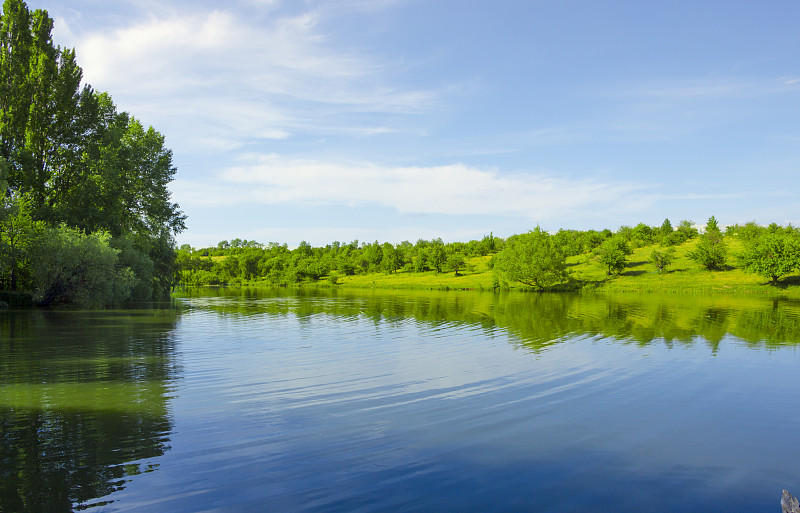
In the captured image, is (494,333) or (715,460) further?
(494,333)

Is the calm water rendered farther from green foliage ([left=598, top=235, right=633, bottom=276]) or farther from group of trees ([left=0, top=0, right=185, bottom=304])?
green foliage ([left=598, top=235, right=633, bottom=276])

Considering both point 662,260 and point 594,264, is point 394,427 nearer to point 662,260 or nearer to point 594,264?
point 662,260

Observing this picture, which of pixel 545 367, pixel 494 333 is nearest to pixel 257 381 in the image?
pixel 545 367

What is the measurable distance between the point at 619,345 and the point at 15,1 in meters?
55.0

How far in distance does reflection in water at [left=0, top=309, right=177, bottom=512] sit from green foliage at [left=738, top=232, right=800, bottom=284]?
8137 centimetres

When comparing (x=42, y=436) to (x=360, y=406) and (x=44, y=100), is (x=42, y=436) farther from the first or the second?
(x=44, y=100)

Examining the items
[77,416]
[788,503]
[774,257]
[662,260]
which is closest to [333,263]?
[662,260]

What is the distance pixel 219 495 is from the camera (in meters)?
7.18

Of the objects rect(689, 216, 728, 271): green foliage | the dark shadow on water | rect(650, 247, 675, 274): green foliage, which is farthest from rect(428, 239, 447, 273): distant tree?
the dark shadow on water

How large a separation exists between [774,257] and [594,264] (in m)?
33.7

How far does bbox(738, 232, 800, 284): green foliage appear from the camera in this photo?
2729 inches

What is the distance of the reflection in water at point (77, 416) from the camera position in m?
7.36

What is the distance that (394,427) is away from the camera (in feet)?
34.8

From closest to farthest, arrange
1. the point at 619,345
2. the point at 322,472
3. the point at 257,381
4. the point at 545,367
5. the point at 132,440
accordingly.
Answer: the point at 322,472
the point at 132,440
the point at 257,381
the point at 545,367
the point at 619,345
